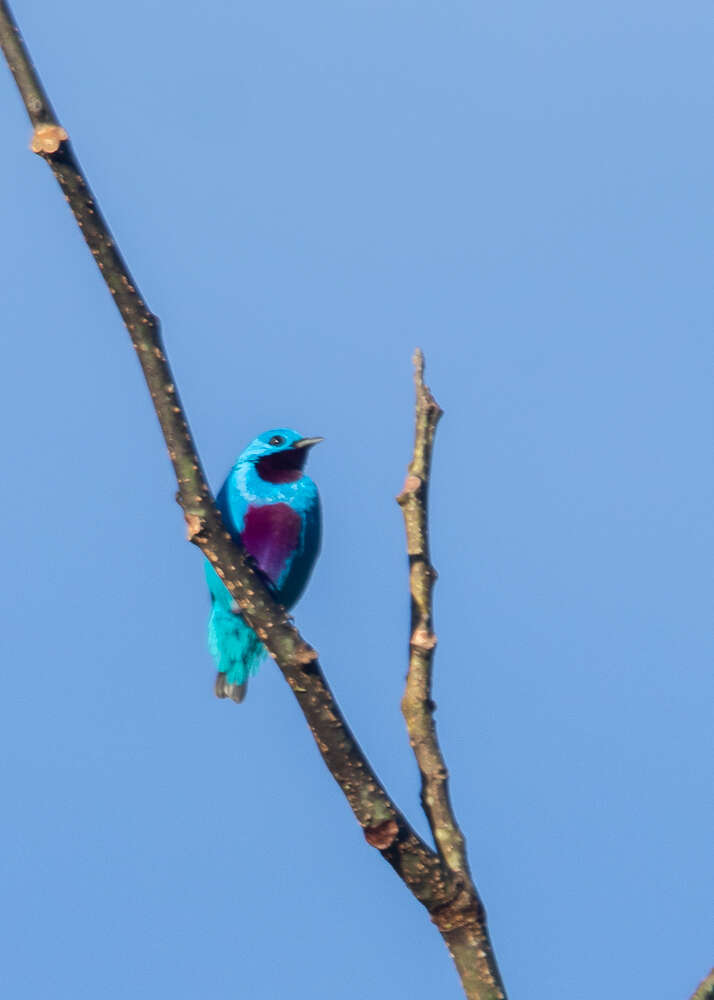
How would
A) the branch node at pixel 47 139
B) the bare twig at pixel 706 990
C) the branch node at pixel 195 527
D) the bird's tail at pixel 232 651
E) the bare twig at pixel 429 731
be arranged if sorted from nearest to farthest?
the bare twig at pixel 706 990 < the bare twig at pixel 429 731 < the branch node at pixel 47 139 < the branch node at pixel 195 527 < the bird's tail at pixel 232 651

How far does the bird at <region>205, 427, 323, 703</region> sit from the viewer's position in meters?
8.64

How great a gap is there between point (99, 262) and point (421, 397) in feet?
4.12

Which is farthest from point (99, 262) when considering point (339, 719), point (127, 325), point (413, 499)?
point (339, 719)

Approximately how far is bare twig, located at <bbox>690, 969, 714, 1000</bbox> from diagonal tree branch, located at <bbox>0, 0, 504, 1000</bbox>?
0.67m

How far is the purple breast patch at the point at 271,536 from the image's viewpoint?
339 inches

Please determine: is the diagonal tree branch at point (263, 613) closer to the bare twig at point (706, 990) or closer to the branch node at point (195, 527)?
the branch node at point (195, 527)

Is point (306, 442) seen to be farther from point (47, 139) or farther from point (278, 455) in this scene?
point (47, 139)

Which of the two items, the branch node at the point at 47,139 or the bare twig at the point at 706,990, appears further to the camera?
the branch node at the point at 47,139

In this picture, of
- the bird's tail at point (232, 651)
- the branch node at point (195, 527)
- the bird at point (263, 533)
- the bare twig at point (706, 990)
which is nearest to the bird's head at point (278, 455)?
the bird at point (263, 533)

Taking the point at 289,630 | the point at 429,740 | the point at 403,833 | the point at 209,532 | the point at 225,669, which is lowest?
the point at 403,833

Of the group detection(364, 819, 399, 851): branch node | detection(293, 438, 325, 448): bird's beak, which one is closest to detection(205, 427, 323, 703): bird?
detection(293, 438, 325, 448): bird's beak

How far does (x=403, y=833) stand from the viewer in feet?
14.4

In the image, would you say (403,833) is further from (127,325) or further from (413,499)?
(127,325)

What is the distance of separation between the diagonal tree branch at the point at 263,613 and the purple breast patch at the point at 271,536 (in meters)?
3.70
